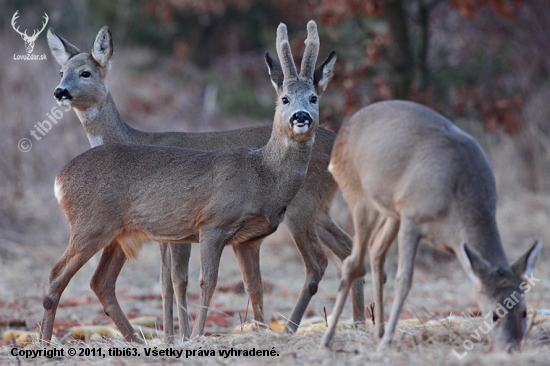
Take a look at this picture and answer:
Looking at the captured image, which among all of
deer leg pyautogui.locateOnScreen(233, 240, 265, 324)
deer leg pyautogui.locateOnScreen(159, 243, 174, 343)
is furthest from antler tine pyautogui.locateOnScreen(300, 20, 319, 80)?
deer leg pyautogui.locateOnScreen(159, 243, 174, 343)

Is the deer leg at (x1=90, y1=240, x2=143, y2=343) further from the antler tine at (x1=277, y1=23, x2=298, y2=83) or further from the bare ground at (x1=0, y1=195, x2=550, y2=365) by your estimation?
the antler tine at (x1=277, y1=23, x2=298, y2=83)

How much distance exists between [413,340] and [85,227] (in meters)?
2.87

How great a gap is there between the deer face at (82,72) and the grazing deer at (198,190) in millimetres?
1102

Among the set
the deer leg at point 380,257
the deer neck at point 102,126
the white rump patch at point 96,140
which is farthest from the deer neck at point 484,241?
the white rump patch at point 96,140

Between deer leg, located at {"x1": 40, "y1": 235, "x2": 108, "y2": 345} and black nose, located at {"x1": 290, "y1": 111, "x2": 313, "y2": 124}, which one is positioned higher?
black nose, located at {"x1": 290, "y1": 111, "x2": 313, "y2": 124}

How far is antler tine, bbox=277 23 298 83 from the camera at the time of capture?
6473 millimetres

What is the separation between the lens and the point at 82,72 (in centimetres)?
800

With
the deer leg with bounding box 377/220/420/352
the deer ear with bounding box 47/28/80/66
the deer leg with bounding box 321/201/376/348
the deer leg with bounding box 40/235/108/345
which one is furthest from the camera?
the deer ear with bounding box 47/28/80/66

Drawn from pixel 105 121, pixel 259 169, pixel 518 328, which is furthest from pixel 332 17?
pixel 518 328

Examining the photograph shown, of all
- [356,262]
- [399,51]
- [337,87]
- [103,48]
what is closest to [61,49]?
[103,48]

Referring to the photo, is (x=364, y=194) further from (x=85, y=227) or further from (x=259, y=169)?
(x=85, y=227)

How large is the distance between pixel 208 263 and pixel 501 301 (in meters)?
2.58

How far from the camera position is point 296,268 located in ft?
42.1

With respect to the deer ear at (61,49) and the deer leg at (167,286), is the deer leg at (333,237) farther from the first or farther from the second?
the deer ear at (61,49)
